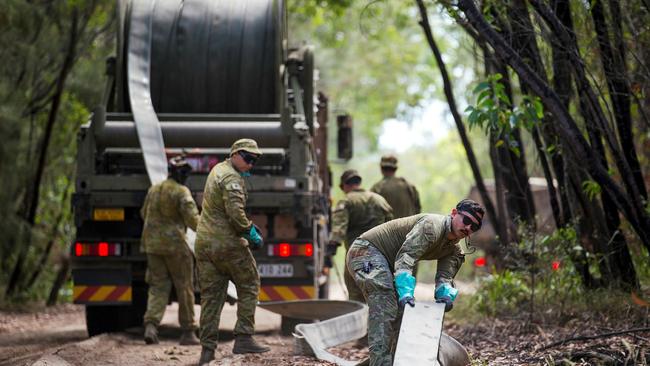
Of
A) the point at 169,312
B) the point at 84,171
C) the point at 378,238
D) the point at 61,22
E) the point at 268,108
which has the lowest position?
the point at 169,312

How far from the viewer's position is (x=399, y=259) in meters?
6.67

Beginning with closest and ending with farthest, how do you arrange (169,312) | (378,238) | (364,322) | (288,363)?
1. (378,238)
2. (288,363)
3. (364,322)
4. (169,312)

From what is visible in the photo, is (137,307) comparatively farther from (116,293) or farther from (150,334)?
(150,334)

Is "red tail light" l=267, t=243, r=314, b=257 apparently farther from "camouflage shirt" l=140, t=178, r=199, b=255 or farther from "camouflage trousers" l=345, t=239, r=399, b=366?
"camouflage trousers" l=345, t=239, r=399, b=366

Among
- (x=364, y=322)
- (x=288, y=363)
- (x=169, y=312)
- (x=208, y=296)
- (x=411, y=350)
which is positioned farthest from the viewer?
(x=169, y=312)

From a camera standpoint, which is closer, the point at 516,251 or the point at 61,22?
the point at 516,251

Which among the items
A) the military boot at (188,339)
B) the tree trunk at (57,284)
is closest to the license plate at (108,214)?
the military boot at (188,339)

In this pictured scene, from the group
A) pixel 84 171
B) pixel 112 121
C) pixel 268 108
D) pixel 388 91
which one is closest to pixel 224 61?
pixel 268 108

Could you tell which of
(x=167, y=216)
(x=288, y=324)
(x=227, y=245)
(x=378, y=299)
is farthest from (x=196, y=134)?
(x=378, y=299)

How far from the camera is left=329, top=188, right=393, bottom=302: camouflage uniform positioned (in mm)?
10805

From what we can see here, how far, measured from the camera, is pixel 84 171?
10359 mm

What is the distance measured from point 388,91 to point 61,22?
66.9 ft

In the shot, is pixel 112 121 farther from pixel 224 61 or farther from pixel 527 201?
pixel 527 201

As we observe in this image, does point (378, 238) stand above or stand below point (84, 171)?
below
